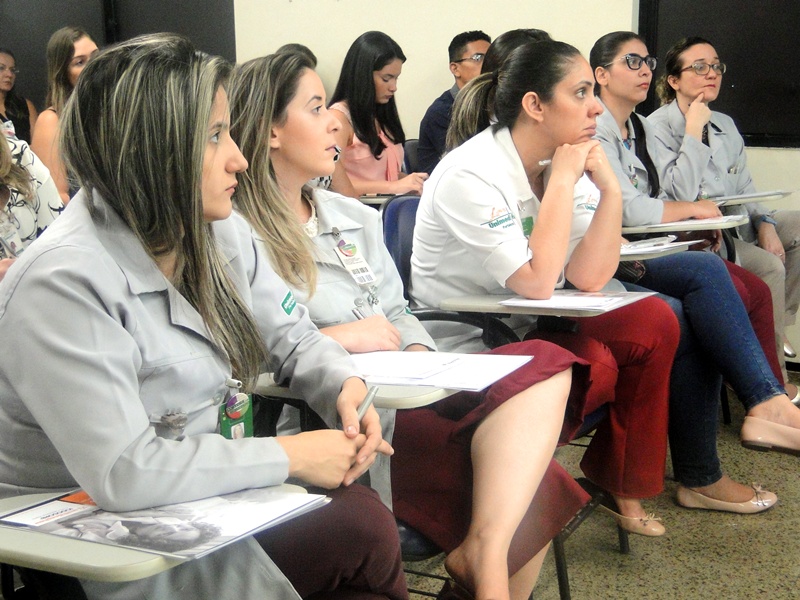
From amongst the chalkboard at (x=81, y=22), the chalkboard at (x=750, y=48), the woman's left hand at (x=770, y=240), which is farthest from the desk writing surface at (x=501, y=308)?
the chalkboard at (x=81, y=22)

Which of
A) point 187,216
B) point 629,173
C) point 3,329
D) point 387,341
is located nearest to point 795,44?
point 629,173

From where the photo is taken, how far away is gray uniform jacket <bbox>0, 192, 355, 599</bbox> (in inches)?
39.0

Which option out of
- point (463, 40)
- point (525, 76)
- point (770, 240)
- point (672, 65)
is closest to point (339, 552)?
point (525, 76)

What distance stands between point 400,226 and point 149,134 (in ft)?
4.45

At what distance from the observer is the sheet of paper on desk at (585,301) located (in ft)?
5.91

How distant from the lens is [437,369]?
142 centimetres

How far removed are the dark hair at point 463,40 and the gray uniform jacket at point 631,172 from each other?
115 centimetres

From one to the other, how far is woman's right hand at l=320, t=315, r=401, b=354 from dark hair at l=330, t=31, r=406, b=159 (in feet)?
8.95

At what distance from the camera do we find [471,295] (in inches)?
85.0

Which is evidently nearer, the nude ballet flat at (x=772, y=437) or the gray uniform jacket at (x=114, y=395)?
the gray uniform jacket at (x=114, y=395)

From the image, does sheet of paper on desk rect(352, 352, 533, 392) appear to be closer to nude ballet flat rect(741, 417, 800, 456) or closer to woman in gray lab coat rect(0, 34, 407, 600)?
woman in gray lab coat rect(0, 34, 407, 600)

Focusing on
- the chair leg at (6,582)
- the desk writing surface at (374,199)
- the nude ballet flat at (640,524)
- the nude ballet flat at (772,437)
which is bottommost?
the nude ballet flat at (640,524)

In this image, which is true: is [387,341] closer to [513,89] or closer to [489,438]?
[489,438]

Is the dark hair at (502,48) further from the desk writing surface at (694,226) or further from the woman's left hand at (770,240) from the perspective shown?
the woman's left hand at (770,240)
